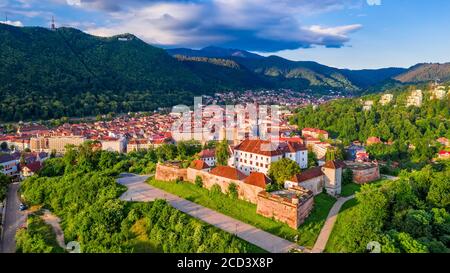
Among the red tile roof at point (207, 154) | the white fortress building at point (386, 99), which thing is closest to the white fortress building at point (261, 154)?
the red tile roof at point (207, 154)

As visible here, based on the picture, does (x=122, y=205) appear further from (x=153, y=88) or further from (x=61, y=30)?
(x=61, y=30)

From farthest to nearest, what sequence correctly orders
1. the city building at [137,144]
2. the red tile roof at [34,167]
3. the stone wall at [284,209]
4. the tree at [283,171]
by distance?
the city building at [137,144] → the red tile roof at [34,167] → the tree at [283,171] → the stone wall at [284,209]

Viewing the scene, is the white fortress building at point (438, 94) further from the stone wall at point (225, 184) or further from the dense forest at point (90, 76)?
the dense forest at point (90, 76)

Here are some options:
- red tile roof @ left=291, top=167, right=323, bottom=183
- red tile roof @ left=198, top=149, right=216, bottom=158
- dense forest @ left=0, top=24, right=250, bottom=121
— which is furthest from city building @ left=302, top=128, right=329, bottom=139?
dense forest @ left=0, top=24, right=250, bottom=121

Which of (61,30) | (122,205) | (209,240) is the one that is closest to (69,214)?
(122,205)

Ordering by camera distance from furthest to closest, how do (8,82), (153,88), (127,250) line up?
(153,88) → (8,82) → (127,250)

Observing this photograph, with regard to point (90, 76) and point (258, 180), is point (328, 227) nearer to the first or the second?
point (258, 180)
